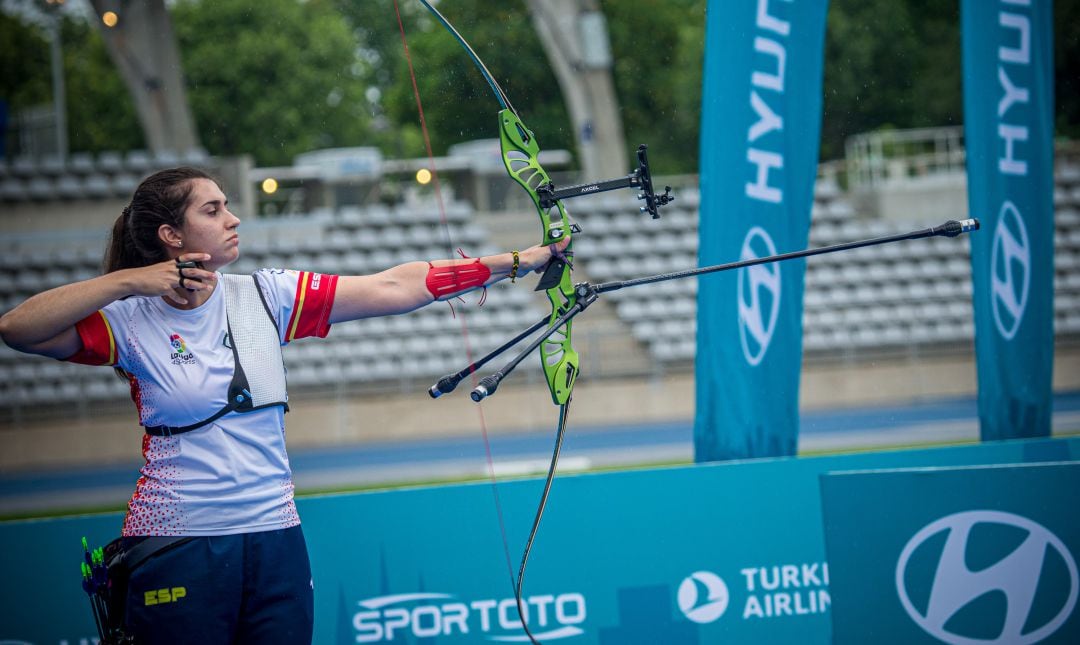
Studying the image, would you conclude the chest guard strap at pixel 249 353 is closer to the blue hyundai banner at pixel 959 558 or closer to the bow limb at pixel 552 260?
the bow limb at pixel 552 260

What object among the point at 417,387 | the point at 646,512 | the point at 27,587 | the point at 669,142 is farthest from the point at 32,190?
the point at 646,512

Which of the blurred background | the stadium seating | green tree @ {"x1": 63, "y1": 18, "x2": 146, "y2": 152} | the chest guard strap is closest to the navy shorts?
the chest guard strap

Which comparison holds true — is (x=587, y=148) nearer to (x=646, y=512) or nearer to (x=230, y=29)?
(x=646, y=512)

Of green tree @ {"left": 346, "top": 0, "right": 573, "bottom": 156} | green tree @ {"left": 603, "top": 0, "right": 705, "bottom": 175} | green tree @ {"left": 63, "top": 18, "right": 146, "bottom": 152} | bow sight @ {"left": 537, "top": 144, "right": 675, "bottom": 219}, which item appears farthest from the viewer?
green tree @ {"left": 63, "top": 18, "right": 146, "bottom": 152}

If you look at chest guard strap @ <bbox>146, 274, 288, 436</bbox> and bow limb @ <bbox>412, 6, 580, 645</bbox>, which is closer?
chest guard strap @ <bbox>146, 274, 288, 436</bbox>

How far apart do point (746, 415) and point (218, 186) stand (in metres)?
2.24

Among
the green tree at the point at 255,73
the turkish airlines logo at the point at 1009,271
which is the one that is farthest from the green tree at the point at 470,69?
the green tree at the point at 255,73

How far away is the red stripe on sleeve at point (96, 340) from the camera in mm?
1983

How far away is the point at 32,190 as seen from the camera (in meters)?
11.8

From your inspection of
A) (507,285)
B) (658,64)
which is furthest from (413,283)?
(507,285)

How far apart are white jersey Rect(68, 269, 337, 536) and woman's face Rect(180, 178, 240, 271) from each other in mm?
92

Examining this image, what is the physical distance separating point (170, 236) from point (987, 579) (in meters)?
2.41

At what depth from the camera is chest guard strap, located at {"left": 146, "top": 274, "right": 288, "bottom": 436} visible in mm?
1979

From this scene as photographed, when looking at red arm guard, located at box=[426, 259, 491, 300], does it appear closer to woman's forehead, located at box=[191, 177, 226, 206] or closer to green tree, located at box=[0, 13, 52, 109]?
woman's forehead, located at box=[191, 177, 226, 206]
